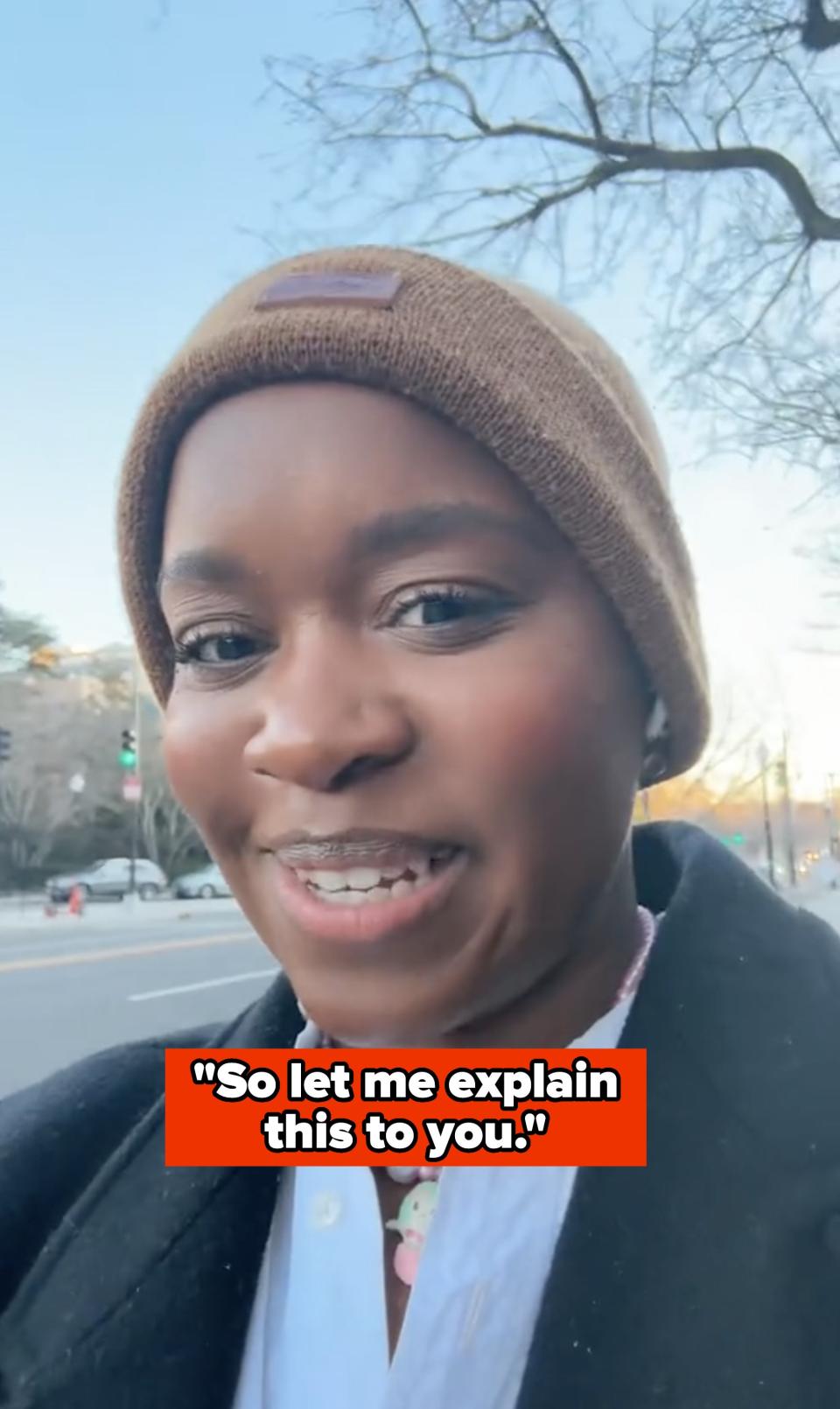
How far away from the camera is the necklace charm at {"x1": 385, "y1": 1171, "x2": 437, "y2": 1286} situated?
0.75 meters

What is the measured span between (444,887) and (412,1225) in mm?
251

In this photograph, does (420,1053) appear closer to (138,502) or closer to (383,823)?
(383,823)

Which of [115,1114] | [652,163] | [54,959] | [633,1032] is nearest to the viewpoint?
[633,1032]

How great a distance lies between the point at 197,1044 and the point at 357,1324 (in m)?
0.30

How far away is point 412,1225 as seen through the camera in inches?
29.8

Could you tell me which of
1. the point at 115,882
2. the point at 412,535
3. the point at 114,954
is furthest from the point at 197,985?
the point at 115,882

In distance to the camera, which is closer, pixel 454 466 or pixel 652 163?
pixel 454 466

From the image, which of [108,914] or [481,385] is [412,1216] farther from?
[108,914]

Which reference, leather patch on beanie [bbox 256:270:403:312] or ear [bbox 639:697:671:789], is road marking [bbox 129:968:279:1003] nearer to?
ear [bbox 639:697:671:789]

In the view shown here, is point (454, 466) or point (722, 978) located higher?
point (454, 466)

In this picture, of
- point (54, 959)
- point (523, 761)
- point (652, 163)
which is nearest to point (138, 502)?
point (523, 761)

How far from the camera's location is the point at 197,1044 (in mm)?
989

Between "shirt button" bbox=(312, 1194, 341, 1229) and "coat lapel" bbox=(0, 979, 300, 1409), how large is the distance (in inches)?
1.7
